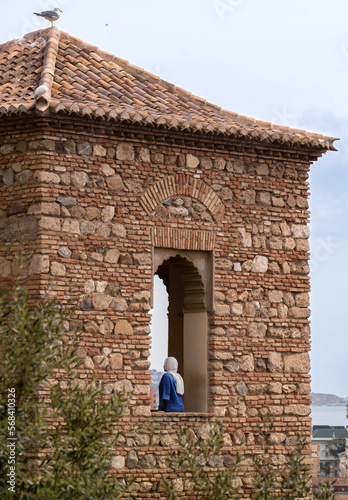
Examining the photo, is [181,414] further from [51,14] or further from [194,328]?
[51,14]

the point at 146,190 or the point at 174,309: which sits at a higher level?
the point at 146,190

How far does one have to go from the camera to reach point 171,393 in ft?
40.1

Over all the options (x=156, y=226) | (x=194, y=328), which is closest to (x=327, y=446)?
(x=194, y=328)

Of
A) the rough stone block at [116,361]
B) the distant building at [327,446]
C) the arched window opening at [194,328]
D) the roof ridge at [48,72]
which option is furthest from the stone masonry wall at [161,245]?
the distant building at [327,446]

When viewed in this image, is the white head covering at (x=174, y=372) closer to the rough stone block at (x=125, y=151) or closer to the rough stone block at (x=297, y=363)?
the rough stone block at (x=297, y=363)

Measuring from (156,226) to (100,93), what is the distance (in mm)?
1764

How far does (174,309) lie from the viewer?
47.1 ft

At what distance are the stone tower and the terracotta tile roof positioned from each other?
27mm

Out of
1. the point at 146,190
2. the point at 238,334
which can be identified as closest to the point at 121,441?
the point at 238,334

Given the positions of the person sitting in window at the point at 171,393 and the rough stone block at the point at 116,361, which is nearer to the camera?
the rough stone block at the point at 116,361

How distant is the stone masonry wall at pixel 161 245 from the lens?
11.5 metres

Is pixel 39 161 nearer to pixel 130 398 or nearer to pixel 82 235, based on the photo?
pixel 82 235

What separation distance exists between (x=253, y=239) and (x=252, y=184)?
70 centimetres

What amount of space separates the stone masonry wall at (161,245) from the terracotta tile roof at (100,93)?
0.79 feet
